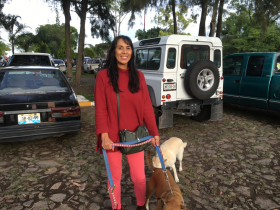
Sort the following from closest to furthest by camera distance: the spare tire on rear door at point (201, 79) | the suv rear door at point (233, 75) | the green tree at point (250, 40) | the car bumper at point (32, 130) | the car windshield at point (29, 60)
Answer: the car bumper at point (32, 130)
the spare tire on rear door at point (201, 79)
the suv rear door at point (233, 75)
the car windshield at point (29, 60)
the green tree at point (250, 40)

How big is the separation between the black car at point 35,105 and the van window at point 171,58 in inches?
90.8

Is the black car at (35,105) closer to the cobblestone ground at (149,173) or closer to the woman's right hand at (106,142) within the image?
the cobblestone ground at (149,173)

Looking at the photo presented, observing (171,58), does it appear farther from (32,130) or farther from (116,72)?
(116,72)

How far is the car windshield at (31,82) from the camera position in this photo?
436cm

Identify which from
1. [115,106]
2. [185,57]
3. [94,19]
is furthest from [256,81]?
[94,19]

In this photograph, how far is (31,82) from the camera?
182 inches

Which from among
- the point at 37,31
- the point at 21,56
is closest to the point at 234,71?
the point at 21,56

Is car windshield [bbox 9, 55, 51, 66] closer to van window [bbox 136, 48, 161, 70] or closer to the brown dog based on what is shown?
van window [bbox 136, 48, 161, 70]

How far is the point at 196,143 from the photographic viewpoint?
15.5 feet

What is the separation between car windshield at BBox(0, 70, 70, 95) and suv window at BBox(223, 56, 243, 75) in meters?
5.07

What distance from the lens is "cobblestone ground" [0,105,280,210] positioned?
2748 mm

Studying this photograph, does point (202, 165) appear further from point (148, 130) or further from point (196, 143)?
point (148, 130)

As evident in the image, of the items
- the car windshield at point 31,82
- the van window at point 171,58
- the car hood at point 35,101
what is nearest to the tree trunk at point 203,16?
the van window at point 171,58

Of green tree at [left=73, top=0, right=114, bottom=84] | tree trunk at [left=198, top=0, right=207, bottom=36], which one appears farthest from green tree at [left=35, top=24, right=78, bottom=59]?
tree trunk at [left=198, top=0, right=207, bottom=36]
